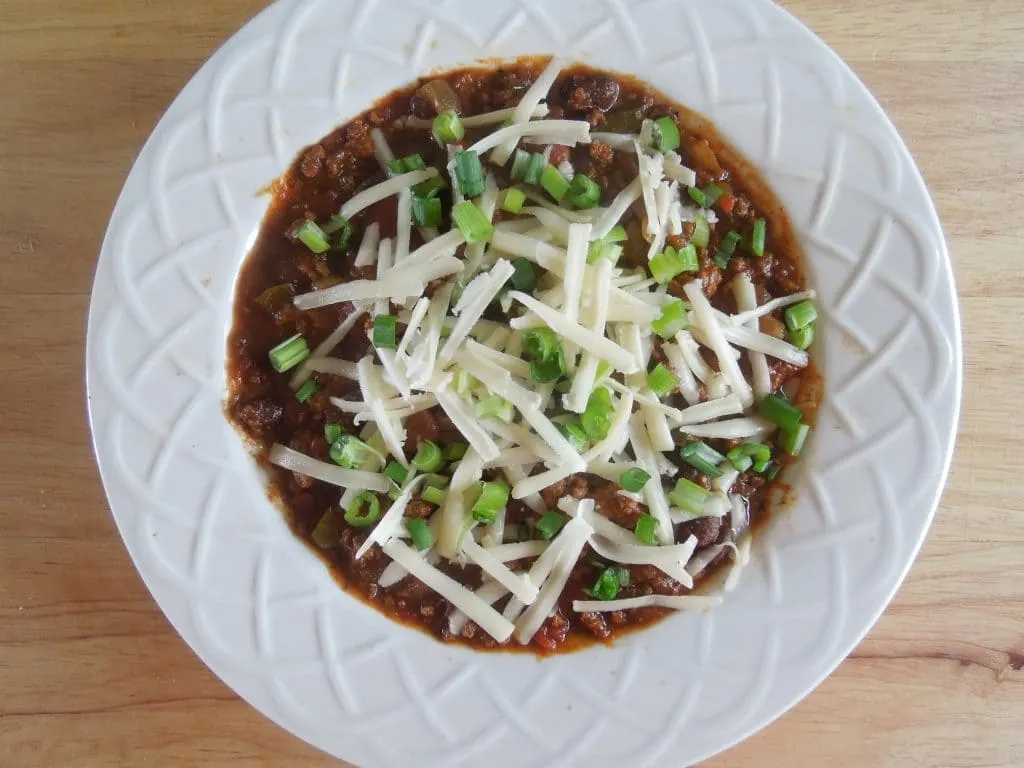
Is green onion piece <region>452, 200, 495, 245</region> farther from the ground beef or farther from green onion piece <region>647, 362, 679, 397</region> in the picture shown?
the ground beef

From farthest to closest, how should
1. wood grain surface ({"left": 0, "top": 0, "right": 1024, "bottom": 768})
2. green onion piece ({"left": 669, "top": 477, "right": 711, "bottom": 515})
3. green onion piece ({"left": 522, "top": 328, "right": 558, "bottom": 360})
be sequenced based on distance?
wood grain surface ({"left": 0, "top": 0, "right": 1024, "bottom": 768}), green onion piece ({"left": 669, "top": 477, "right": 711, "bottom": 515}), green onion piece ({"left": 522, "top": 328, "right": 558, "bottom": 360})

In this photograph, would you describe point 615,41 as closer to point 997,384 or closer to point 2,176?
→ point 997,384

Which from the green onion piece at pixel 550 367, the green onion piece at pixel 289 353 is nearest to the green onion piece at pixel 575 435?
the green onion piece at pixel 550 367

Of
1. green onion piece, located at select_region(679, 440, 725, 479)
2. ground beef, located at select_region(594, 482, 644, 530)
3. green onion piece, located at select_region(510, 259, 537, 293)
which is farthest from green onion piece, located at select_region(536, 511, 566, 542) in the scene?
green onion piece, located at select_region(510, 259, 537, 293)

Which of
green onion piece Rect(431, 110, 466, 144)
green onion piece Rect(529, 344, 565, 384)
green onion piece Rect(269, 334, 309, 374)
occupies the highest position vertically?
green onion piece Rect(431, 110, 466, 144)

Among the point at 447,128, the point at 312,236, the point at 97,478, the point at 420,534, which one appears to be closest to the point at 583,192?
the point at 447,128

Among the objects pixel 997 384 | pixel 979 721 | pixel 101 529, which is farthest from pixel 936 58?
pixel 101 529

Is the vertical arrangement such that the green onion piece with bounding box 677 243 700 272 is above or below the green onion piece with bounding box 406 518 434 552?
above
